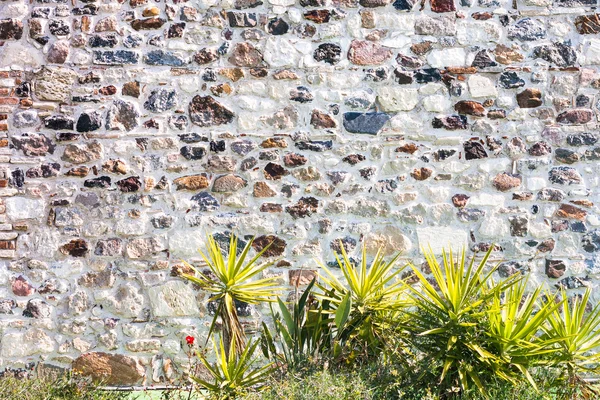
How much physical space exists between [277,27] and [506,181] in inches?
76.5

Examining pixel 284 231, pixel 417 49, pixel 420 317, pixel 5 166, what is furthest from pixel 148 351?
pixel 417 49

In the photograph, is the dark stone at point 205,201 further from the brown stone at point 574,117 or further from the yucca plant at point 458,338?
the brown stone at point 574,117

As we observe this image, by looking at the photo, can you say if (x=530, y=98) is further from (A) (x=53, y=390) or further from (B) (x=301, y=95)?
(A) (x=53, y=390)

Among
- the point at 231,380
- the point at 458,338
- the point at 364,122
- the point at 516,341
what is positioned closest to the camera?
the point at 516,341

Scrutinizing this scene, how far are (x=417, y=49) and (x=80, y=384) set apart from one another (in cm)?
320

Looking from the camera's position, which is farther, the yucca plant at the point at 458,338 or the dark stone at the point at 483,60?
the dark stone at the point at 483,60

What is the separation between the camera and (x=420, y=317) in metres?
3.69

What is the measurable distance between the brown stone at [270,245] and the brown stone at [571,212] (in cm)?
195

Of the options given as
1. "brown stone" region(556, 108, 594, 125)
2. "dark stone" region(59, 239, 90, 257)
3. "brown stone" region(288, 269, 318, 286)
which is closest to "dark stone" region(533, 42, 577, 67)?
"brown stone" region(556, 108, 594, 125)

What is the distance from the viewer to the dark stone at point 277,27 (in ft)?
A: 15.4

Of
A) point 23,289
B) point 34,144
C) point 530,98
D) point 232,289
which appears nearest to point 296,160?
point 232,289

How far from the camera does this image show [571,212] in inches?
183

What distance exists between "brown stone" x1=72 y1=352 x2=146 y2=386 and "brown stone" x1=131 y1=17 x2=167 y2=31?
7.55ft

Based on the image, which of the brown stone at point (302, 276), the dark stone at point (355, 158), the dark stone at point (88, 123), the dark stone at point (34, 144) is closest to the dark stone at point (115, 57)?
the dark stone at point (88, 123)
